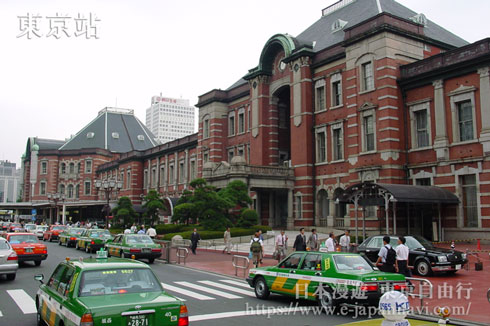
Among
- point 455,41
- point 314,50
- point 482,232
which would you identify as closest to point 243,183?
point 314,50

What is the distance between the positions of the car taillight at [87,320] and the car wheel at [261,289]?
7.14 meters

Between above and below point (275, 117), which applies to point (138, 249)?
below

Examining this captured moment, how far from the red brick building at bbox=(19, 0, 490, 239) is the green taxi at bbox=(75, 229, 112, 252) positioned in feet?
41.7

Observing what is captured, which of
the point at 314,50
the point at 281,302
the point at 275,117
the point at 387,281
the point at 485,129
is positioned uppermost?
the point at 314,50

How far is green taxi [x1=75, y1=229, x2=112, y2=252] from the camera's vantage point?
1118 inches

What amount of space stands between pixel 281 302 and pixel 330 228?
78.9 ft

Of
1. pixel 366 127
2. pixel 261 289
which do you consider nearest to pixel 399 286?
pixel 261 289

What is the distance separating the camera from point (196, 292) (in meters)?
14.4

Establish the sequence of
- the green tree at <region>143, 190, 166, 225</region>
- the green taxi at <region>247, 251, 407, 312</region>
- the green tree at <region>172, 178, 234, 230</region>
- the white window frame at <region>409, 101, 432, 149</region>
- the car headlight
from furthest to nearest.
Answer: the green tree at <region>143, 190, 166, 225</region>
the green tree at <region>172, 178, 234, 230</region>
the white window frame at <region>409, 101, 432, 149</region>
the car headlight
the green taxi at <region>247, 251, 407, 312</region>

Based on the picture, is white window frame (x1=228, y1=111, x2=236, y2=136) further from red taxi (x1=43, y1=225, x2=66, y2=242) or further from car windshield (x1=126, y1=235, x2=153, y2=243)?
car windshield (x1=126, y1=235, x2=153, y2=243)

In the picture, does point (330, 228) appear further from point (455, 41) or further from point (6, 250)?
point (6, 250)

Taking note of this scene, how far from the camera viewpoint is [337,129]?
1483 inches

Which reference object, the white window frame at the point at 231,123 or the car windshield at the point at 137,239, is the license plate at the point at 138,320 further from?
the white window frame at the point at 231,123

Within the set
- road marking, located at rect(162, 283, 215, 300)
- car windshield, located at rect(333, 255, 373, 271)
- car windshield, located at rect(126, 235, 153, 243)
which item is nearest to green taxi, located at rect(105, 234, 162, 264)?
car windshield, located at rect(126, 235, 153, 243)
